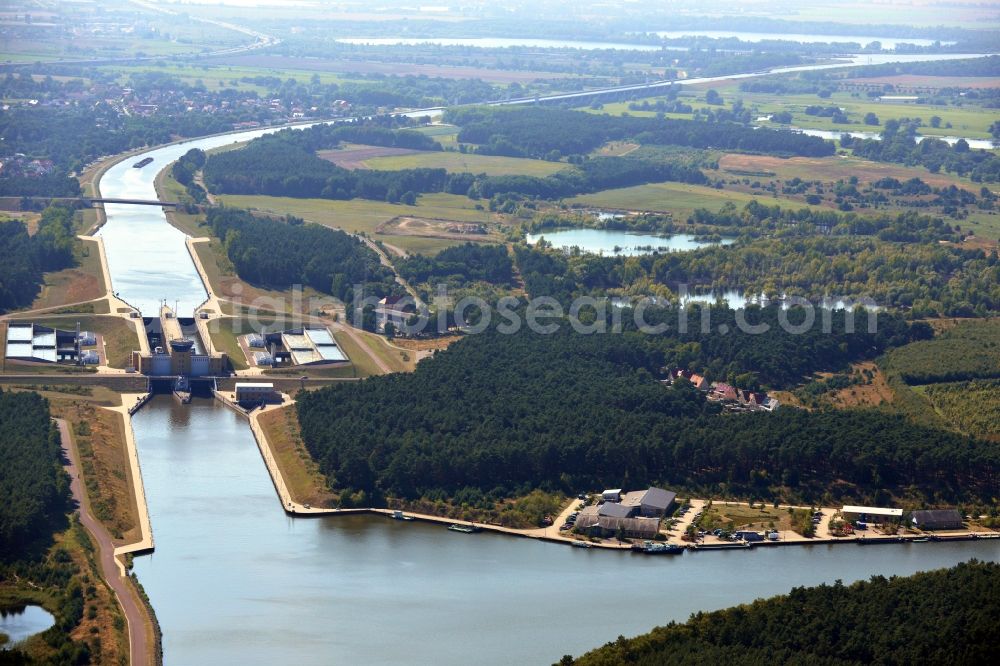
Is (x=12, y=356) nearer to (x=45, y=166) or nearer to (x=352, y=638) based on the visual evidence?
(x=352, y=638)

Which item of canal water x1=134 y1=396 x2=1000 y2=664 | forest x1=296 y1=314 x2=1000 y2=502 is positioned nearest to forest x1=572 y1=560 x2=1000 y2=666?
canal water x1=134 y1=396 x2=1000 y2=664

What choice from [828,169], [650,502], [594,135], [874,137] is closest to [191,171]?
[594,135]

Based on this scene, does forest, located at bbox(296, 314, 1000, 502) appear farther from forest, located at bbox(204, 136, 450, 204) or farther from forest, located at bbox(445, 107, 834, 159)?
forest, located at bbox(445, 107, 834, 159)

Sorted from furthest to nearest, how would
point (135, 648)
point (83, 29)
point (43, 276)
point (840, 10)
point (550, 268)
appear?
point (840, 10)
point (83, 29)
point (550, 268)
point (43, 276)
point (135, 648)

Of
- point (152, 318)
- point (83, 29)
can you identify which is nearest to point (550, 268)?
point (152, 318)

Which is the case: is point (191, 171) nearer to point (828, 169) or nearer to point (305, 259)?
point (305, 259)

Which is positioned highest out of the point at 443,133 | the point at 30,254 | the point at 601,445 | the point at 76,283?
the point at 30,254

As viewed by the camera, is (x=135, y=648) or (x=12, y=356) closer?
(x=135, y=648)

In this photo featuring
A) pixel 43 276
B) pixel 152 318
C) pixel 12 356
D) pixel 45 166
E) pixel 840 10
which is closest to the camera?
pixel 12 356
